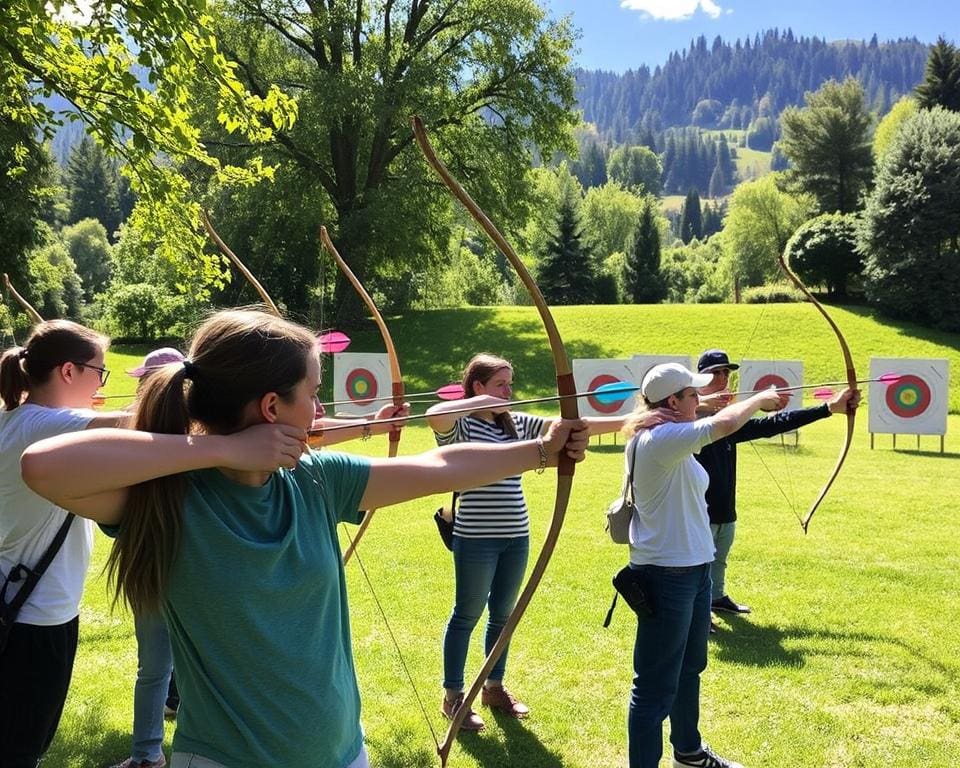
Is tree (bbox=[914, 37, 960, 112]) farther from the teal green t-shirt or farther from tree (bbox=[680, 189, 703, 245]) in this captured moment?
tree (bbox=[680, 189, 703, 245])

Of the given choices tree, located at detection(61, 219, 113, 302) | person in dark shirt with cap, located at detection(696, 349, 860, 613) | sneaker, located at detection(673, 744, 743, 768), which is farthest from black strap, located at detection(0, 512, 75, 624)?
tree, located at detection(61, 219, 113, 302)

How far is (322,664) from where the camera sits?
3.80ft

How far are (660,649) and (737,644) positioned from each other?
5.44 ft

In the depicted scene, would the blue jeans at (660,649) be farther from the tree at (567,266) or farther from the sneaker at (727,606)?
the tree at (567,266)

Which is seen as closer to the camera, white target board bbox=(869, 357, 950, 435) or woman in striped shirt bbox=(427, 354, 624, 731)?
woman in striped shirt bbox=(427, 354, 624, 731)

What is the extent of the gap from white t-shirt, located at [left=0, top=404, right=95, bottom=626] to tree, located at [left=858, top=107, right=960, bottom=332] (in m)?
20.8

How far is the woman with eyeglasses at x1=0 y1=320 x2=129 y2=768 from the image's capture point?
1.71 m

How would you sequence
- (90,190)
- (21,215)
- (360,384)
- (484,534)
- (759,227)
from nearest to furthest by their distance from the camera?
(484,534)
(360,384)
(21,215)
(759,227)
(90,190)

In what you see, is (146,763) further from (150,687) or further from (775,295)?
(775,295)

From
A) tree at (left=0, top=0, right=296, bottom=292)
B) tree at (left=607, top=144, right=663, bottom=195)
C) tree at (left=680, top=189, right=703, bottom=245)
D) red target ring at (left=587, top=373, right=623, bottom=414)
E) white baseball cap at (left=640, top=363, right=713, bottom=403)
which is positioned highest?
tree at (left=607, top=144, right=663, bottom=195)


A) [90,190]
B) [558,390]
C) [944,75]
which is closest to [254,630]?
[558,390]

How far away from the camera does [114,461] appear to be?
1000mm

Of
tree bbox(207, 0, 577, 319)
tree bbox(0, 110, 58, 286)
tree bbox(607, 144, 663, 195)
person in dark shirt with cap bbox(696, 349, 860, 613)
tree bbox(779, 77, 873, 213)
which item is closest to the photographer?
person in dark shirt with cap bbox(696, 349, 860, 613)

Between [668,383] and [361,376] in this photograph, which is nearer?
[668,383]
